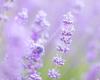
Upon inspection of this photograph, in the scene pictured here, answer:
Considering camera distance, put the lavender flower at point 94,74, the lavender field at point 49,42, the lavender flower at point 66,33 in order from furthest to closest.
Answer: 1. the lavender flower at point 94,74
2. the lavender flower at point 66,33
3. the lavender field at point 49,42

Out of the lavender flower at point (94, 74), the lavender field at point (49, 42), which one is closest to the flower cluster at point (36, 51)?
the lavender field at point (49, 42)

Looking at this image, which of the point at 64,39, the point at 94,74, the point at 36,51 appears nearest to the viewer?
the point at 36,51

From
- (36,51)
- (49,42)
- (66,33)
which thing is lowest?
(36,51)

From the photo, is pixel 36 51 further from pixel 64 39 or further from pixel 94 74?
pixel 94 74

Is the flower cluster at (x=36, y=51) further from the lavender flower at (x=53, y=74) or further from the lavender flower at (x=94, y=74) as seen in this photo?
the lavender flower at (x=94, y=74)

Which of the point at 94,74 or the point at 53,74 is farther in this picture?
the point at 94,74

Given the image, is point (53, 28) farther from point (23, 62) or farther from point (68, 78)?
point (23, 62)

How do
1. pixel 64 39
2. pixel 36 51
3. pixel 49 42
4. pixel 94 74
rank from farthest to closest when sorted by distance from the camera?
1. pixel 49 42
2. pixel 94 74
3. pixel 64 39
4. pixel 36 51

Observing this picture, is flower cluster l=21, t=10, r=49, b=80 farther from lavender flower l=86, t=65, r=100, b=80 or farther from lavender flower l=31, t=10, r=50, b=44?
lavender flower l=86, t=65, r=100, b=80

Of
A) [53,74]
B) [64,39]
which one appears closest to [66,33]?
[64,39]
